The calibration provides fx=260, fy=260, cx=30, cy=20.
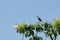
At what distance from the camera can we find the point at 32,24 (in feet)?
69.4

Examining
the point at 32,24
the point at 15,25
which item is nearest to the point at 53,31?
the point at 32,24

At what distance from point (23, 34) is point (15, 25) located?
986 mm

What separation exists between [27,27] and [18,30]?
78cm

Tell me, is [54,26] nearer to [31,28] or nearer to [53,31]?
[53,31]

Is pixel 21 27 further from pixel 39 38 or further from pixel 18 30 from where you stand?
pixel 39 38

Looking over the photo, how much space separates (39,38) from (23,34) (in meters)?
1.33

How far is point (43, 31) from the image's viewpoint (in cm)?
2144

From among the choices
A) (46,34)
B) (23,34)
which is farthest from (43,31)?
(23,34)

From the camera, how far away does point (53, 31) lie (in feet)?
68.1

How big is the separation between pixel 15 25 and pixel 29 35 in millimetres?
1471

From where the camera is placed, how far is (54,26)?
20734 mm

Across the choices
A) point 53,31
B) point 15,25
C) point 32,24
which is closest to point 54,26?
point 53,31

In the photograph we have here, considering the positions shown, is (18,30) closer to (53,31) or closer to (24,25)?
(24,25)

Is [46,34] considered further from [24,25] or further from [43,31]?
[24,25]
